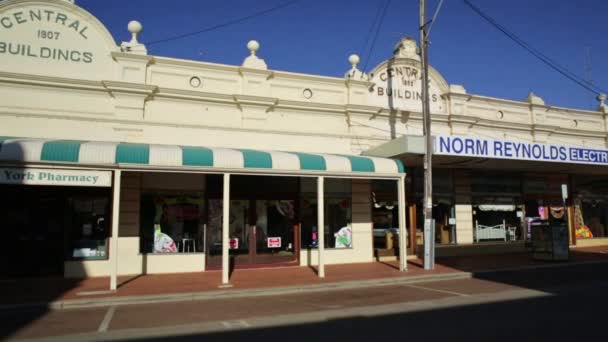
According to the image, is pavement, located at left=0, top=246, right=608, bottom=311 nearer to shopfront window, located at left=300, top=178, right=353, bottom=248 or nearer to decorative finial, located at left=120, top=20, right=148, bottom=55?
shopfront window, located at left=300, top=178, right=353, bottom=248

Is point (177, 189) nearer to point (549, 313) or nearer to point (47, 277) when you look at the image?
point (47, 277)

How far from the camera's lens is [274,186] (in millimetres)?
14938

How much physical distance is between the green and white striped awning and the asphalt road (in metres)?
3.39

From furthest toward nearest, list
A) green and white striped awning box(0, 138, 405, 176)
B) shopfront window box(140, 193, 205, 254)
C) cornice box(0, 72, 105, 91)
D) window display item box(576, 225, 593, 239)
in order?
1. window display item box(576, 225, 593, 239)
2. shopfront window box(140, 193, 205, 254)
3. cornice box(0, 72, 105, 91)
4. green and white striped awning box(0, 138, 405, 176)

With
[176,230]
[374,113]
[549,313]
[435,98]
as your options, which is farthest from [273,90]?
[549,313]

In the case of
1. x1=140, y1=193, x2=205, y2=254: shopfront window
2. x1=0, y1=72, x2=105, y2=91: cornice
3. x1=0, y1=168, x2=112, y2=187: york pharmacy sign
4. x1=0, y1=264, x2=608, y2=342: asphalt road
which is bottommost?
x1=0, y1=264, x2=608, y2=342: asphalt road

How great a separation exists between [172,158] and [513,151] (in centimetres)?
1093

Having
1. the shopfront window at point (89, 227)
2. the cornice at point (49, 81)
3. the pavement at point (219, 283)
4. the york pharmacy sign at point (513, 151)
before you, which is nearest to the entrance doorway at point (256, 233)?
the pavement at point (219, 283)

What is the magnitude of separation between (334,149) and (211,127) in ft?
14.1

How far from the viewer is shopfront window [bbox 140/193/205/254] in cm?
1340

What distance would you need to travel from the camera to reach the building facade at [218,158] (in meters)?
12.2

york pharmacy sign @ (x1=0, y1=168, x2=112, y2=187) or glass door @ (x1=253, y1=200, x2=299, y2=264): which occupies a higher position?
york pharmacy sign @ (x1=0, y1=168, x2=112, y2=187)

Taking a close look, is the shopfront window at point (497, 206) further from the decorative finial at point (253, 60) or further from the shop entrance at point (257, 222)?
the decorative finial at point (253, 60)

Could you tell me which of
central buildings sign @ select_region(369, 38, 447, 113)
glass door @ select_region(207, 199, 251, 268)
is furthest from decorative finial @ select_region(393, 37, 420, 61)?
glass door @ select_region(207, 199, 251, 268)
